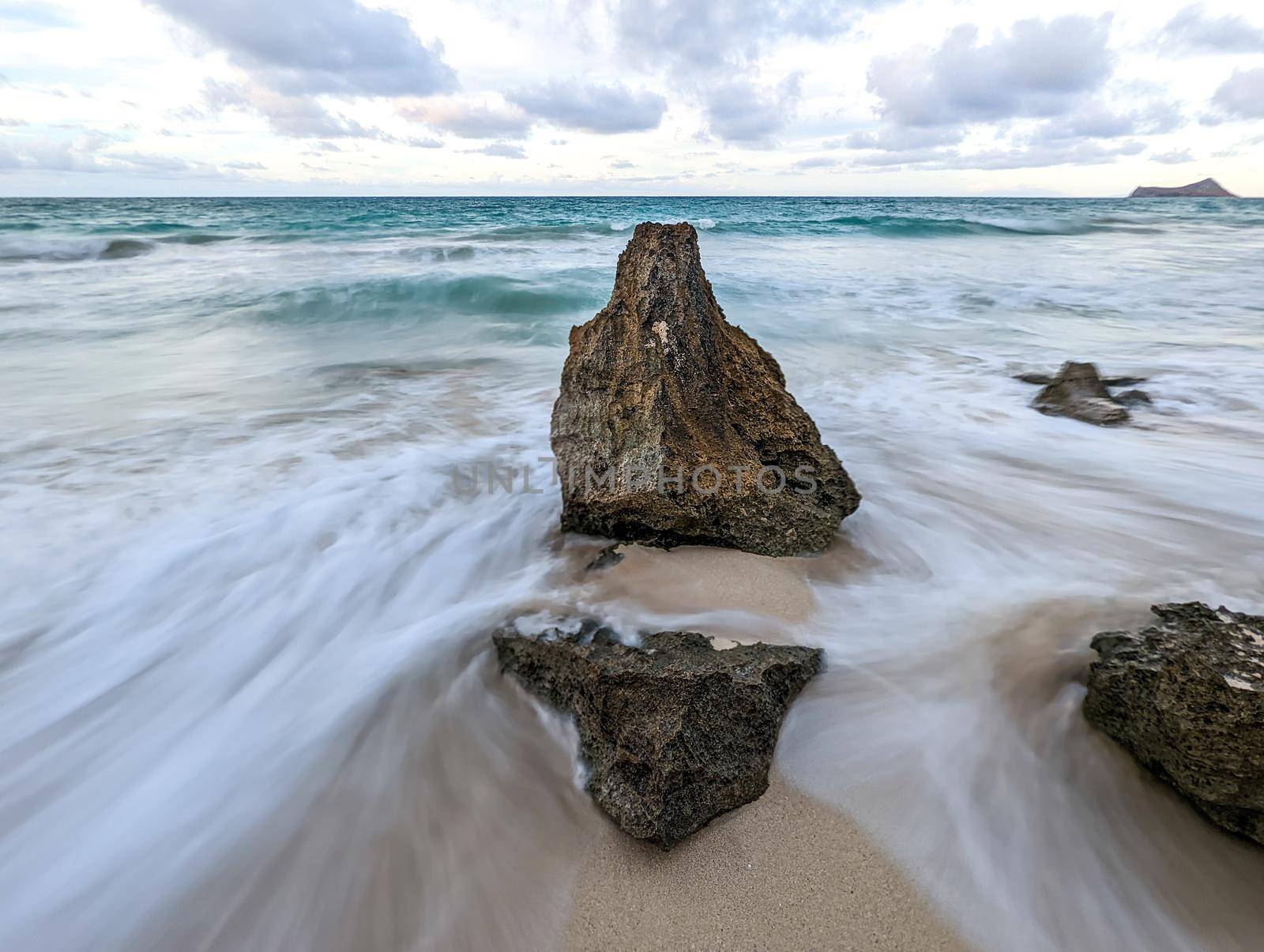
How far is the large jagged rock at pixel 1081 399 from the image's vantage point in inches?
187

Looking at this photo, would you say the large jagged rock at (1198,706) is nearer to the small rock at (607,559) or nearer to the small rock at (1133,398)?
the small rock at (607,559)

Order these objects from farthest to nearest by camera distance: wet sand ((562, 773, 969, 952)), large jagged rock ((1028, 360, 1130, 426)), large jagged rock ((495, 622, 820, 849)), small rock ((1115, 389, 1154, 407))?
1. small rock ((1115, 389, 1154, 407))
2. large jagged rock ((1028, 360, 1130, 426))
3. large jagged rock ((495, 622, 820, 849))
4. wet sand ((562, 773, 969, 952))

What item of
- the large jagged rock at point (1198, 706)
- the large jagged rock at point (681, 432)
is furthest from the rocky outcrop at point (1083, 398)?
the large jagged rock at point (1198, 706)

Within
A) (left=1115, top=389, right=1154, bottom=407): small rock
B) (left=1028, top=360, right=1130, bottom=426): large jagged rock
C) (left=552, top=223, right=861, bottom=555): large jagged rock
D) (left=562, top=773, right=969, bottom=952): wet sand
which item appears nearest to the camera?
(left=562, top=773, right=969, bottom=952): wet sand

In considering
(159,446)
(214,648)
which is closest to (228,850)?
(214,648)

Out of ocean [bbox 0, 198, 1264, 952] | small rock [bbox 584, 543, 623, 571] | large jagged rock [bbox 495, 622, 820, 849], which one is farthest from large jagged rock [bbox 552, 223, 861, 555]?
large jagged rock [bbox 495, 622, 820, 849]

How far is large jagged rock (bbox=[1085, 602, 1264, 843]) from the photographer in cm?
151

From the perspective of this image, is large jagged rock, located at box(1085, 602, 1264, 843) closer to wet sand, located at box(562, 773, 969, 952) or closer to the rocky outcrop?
wet sand, located at box(562, 773, 969, 952)

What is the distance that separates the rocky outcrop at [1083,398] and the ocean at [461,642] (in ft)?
0.84

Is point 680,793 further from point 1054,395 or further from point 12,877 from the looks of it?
point 1054,395

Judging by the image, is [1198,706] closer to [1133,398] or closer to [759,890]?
[759,890]

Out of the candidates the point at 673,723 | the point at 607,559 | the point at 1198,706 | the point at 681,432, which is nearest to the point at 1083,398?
the point at 681,432

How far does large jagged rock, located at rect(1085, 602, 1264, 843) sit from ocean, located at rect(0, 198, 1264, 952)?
97mm

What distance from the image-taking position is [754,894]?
5.12 feet
